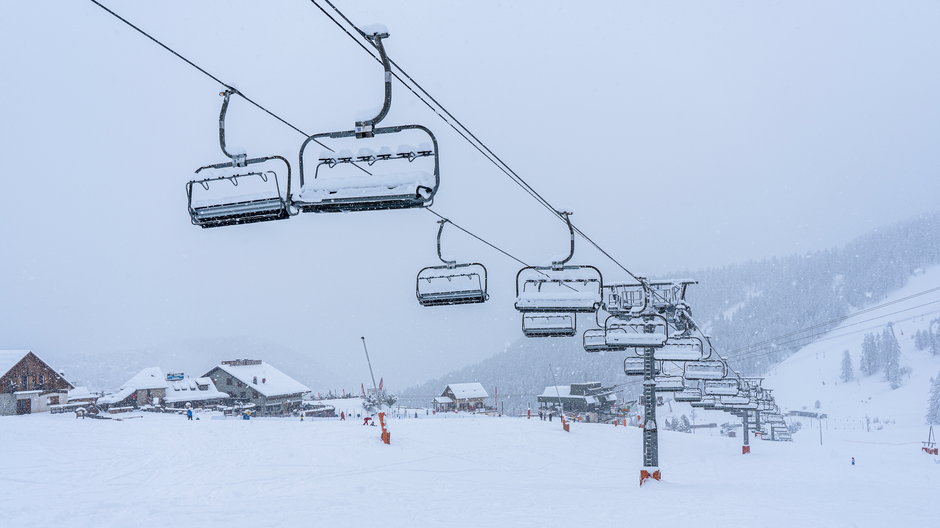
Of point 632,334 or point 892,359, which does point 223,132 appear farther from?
point 892,359

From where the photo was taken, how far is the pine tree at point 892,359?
500 feet

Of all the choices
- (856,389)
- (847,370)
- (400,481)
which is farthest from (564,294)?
(847,370)

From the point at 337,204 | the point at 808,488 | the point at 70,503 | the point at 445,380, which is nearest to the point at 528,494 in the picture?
the point at 808,488

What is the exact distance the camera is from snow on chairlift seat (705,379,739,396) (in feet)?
81.0

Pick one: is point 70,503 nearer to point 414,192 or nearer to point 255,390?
point 414,192

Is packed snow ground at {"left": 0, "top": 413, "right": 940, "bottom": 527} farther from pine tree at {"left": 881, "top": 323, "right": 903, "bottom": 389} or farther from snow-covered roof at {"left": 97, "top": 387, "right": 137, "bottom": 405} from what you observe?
pine tree at {"left": 881, "top": 323, "right": 903, "bottom": 389}

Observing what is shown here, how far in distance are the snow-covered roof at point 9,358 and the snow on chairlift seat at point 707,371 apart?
5242 cm

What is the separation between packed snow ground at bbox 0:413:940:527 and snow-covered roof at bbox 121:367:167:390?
84.5 ft

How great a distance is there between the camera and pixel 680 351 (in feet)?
60.0

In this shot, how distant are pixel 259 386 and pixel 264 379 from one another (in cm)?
148

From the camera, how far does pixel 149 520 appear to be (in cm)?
1281

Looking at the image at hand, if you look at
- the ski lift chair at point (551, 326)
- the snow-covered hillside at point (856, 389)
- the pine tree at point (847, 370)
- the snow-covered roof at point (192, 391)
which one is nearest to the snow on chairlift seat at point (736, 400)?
the ski lift chair at point (551, 326)

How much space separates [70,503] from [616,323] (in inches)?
613

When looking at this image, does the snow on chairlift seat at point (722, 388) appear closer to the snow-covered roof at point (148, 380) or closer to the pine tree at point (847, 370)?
the snow-covered roof at point (148, 380)
